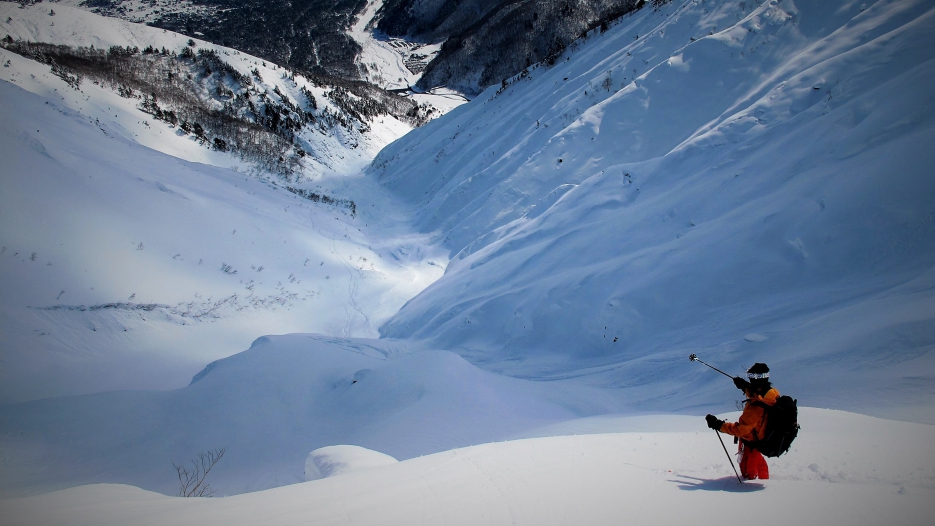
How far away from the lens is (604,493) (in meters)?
2.79

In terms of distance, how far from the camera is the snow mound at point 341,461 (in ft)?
14.9

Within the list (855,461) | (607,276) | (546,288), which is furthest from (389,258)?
(855,461)

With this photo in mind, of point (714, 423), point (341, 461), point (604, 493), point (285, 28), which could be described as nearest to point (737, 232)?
point (714, 423)

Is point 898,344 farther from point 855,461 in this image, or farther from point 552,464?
point 552,464

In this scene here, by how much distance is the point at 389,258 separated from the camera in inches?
636

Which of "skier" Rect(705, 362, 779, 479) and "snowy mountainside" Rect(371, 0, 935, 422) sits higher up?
"snowy mountainside" Rect(371, 0, 935, 422)

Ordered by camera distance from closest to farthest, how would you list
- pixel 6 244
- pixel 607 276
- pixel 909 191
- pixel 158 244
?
1. pixel 909 191
2. pixel 607 276
3. pixel 6 244
4. pixel 158 244

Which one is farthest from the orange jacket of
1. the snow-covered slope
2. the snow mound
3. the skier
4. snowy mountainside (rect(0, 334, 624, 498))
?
the snow mound

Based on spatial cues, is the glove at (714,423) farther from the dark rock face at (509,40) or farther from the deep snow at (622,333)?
the dark rock face at (509,40)

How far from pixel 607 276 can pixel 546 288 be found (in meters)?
1.29

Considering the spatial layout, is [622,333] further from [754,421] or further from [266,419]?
[266,419]

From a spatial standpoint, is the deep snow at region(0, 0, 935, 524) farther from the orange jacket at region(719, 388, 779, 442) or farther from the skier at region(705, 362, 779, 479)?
the orange jacket at region(719, 388, 779, 442)

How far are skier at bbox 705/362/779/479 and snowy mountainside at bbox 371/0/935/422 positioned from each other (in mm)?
2055

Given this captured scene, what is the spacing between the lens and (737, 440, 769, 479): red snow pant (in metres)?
2.93
